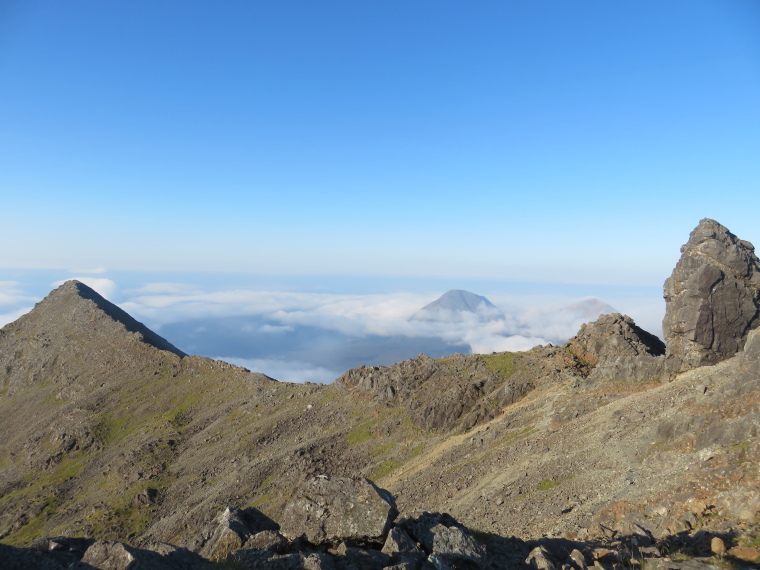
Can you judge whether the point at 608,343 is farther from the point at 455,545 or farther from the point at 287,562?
the point at 287,562

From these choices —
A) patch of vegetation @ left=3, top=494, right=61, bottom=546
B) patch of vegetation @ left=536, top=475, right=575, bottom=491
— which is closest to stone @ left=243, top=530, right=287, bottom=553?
patch of vegetation @ left=536, top=475, right=575, bottom=491

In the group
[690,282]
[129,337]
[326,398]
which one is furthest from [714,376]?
[129,337]

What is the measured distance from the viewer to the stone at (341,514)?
1939cm

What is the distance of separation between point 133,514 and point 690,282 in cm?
9742

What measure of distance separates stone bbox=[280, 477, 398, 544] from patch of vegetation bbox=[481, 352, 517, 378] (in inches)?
2297

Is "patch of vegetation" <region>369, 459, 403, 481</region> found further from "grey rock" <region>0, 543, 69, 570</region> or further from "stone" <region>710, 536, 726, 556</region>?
"grey rock" <region>0, 543, 69, 570</region>

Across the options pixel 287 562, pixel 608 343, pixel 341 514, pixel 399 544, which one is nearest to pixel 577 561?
pixel 399 544

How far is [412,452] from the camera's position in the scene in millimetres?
68938

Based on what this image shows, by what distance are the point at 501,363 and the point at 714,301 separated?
3324 cm

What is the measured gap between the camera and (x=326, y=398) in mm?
93312

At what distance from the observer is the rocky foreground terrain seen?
18.8 meters

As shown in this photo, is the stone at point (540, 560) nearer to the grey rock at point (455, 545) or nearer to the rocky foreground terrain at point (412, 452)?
the rocky foreground terrain at point (412, 452)

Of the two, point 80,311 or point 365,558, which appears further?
point 80,311

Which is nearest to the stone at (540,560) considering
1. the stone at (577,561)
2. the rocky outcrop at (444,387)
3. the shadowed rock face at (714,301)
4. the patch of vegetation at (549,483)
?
the stone at (577,561)
